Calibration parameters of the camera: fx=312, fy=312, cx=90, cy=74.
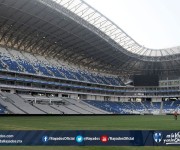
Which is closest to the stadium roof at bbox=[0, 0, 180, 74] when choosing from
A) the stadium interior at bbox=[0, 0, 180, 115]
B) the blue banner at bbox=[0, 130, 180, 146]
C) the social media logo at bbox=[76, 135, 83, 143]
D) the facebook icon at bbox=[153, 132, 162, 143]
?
the stadium interior at bbox=[0, 0, 180, 115]

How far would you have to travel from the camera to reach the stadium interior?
77988mm

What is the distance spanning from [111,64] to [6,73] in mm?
53621

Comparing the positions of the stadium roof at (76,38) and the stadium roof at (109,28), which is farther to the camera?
the stadium roof at (109,28)

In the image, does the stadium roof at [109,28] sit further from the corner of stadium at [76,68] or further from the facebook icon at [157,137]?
the facebook icon at [157,137]

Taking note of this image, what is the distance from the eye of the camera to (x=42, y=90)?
307 feet

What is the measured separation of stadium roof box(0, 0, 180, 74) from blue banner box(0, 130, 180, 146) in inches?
2156

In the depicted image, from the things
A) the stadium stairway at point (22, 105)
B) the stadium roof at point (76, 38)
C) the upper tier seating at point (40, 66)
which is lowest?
the stadium stairway at point (22, 105)

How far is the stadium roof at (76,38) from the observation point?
75812mm

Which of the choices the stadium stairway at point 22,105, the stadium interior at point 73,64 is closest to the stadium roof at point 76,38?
the stadium interior at point 73,64

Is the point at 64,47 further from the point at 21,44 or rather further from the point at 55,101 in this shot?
the point at 55,101

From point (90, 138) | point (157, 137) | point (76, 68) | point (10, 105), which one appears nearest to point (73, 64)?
point (76, 68)

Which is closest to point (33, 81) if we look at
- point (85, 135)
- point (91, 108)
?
point (91, 108)

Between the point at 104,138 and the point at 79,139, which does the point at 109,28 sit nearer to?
the point at 104,138

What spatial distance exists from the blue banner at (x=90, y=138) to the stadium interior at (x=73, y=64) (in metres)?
48.3
